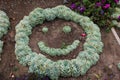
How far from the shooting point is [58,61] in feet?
21.2

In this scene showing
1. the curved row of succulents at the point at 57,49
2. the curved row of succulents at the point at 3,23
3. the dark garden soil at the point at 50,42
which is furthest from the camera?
the curved row of succulents at the point at 3,23

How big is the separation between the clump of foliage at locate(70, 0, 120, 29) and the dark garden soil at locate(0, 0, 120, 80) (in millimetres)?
290

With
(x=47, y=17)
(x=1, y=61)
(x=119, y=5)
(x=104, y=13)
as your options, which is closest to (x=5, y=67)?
(x=1, y=61)

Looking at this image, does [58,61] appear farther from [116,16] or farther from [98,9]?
[116,16]

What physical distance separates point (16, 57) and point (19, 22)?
120 centimetres

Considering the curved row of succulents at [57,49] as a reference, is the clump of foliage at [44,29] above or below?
above

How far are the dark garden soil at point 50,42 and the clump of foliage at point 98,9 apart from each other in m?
0.29

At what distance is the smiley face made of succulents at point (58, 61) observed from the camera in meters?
6.34

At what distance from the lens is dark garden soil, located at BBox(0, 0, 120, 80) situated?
21.5 feet

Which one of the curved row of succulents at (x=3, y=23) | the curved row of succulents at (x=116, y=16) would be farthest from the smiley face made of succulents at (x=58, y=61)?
the curved row of succulents at (x=116, y=16)

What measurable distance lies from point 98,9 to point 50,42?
166 cm

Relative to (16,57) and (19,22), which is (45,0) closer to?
(19,22)

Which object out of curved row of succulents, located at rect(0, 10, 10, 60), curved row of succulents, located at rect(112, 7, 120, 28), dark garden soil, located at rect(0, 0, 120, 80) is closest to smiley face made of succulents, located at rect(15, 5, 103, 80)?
dark garden soil, located at rect(0, 0, 120, 80)

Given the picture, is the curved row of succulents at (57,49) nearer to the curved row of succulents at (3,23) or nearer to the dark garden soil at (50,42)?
the dark garden soil at (50,42)
